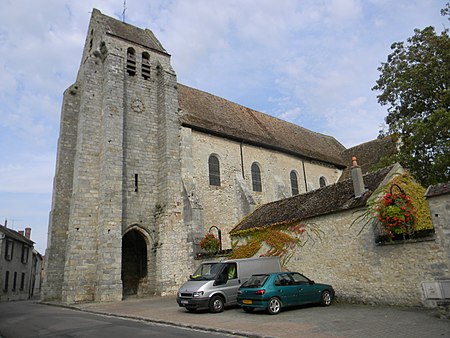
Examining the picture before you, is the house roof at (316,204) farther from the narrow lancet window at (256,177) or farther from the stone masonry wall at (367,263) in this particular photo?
the narrow lancet window at (256,177)

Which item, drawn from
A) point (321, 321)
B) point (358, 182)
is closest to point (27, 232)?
point (358, 182)

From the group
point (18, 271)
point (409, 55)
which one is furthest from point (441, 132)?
point (18, 271)

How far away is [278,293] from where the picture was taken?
34.3ft

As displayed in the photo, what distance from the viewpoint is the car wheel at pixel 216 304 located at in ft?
37.7

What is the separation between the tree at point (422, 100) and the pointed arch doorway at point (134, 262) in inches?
586

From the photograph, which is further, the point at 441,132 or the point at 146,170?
the point at 146,170

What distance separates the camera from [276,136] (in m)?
28.4

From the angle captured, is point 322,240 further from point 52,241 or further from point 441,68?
point 52,241

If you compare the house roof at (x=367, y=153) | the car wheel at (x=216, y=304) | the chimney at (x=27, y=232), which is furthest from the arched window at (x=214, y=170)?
the chimney at (x=27, y=232)

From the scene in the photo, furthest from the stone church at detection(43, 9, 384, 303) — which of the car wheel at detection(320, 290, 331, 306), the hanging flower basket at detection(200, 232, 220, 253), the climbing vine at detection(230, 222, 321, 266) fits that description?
the car wheel at detection(320, 290, 331, 306)

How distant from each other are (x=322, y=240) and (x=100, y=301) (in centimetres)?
1037

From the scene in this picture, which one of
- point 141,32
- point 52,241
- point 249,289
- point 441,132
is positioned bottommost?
point 249,289

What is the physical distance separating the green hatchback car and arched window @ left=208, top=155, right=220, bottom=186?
11.7 metres

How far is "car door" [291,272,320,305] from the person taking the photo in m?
10.9
